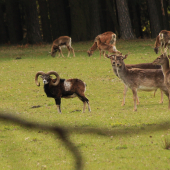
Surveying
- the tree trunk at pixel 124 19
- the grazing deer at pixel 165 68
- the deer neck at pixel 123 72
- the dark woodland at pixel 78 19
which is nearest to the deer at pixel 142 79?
the deer neck at pixel 123 72

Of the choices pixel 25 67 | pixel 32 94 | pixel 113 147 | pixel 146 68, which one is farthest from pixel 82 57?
pixel 113 147

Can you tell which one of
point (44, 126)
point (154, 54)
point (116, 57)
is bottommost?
point (154, 54)

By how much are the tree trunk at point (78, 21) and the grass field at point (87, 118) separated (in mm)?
8231

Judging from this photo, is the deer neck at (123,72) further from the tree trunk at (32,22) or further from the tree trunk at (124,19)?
the tree trunk at (32,22)

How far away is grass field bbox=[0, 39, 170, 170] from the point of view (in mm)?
5566

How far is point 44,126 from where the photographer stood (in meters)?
1.00

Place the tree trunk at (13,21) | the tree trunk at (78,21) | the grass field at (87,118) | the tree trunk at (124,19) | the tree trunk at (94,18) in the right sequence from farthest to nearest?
the tree trunk at (13,21) → the tree trunk at (78,21) → the tree trunk at (94,18) → the tree trunk at (124,19) → the grass field at (87,118)

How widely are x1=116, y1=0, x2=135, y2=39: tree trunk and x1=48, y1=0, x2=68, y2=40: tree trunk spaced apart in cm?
1009

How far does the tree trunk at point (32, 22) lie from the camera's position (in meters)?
33.9

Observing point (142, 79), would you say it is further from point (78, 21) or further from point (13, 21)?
point (13, 21)

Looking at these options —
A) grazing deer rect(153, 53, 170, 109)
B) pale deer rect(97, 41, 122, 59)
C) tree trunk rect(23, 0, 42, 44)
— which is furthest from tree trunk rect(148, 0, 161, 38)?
grazing deer rect(153, 53, 170, 109)

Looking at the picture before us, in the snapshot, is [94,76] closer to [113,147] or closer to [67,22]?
[113,147]

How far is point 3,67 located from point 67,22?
66.7 feet

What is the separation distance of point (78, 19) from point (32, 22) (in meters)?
4.44
